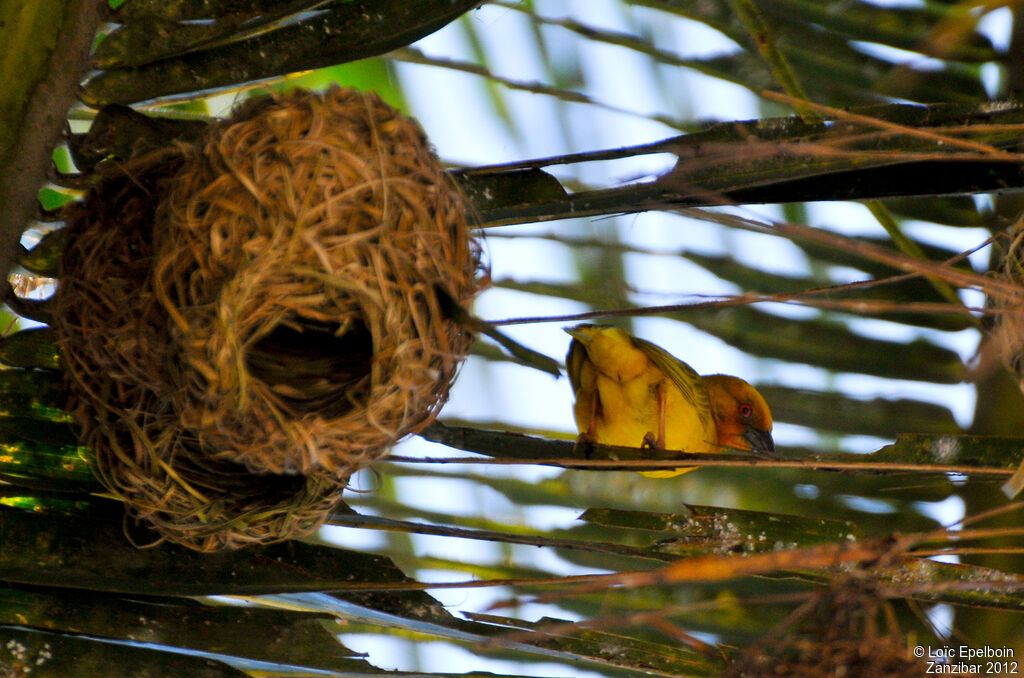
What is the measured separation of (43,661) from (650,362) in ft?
4.86

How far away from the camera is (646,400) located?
2.33 meters

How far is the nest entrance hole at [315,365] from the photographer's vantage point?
1241mm

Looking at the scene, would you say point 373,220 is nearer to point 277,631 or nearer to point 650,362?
point 277,631

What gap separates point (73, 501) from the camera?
1.48 metres

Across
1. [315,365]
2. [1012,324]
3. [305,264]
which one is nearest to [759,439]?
[1012,324]

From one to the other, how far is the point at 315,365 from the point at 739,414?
4.48 ft

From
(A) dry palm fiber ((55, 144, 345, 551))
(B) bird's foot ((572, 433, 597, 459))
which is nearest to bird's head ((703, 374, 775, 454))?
(B) bird's foot ((572, 433, 597, 459))

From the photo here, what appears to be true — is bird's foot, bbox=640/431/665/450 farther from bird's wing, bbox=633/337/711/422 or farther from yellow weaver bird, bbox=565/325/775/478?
bird's wing, bbox=633/337/711/422

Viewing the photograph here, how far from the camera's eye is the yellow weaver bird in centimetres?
228

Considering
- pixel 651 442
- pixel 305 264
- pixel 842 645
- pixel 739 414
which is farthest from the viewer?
pixel 739 414

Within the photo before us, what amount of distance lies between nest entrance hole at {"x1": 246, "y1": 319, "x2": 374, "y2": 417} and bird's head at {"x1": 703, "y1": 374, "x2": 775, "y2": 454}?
3.75ft

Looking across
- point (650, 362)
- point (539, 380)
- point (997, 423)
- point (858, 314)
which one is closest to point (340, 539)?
point (539, 380)

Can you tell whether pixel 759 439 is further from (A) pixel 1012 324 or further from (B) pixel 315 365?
(B) pixel 315 365

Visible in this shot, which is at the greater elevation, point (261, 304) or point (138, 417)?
point (261, 304)
